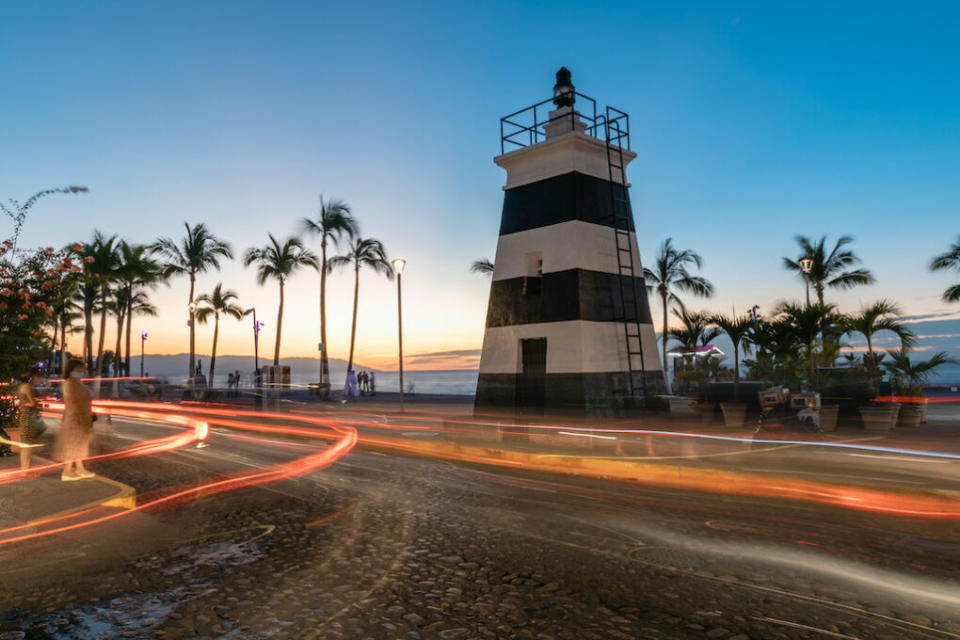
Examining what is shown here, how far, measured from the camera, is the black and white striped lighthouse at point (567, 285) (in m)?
17.9

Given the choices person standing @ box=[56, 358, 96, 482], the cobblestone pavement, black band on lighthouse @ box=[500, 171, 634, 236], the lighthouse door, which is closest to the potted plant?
black band on lighthouse @ box=[500, 171, 634, 236]

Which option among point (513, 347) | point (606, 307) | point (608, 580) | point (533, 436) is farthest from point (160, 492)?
point (606, 307)

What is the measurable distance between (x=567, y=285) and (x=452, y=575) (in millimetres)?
13650

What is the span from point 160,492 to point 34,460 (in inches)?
217

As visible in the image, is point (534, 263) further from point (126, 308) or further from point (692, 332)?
point (126, 308)

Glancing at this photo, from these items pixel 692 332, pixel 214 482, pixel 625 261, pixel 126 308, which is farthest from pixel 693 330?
pixel 126 308

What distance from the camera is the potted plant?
18.5 meters

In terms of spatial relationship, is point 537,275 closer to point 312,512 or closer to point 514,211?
point 514,211

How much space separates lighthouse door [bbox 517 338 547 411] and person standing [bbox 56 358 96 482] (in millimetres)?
11825

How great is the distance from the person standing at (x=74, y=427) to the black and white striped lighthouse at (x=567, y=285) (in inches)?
463

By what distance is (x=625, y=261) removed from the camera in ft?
63.8

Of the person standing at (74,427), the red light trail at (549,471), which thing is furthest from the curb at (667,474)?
the person standing at (74,427)

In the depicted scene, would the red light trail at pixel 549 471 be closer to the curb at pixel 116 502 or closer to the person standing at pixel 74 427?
the curb at pixel 116 502

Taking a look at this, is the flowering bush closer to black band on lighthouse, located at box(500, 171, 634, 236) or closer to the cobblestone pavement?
the cobblestone pavement
